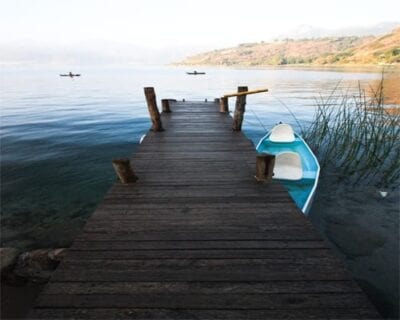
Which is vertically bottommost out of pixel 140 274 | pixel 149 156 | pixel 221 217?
pixel 149 156

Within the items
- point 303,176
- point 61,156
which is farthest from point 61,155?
point 303,176

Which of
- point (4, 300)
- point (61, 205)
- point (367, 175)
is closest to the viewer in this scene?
point (4, 300)

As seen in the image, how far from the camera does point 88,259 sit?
359 centimetres

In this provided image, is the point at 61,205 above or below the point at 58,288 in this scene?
below

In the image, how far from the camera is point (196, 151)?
8.06 metres

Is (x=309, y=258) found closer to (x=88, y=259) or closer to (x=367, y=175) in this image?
(x=88, y=259)

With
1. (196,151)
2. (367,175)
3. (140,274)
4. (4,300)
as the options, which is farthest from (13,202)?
(367,175)

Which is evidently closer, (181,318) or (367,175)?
(181,318)

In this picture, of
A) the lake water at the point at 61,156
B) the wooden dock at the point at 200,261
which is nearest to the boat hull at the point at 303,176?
the wooden dock at the point at 200,261

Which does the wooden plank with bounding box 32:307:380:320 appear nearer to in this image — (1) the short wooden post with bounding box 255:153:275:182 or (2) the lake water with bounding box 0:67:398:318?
(1) the short wooden post with bounding box 255:153:275:182

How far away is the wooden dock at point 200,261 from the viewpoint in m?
2.88

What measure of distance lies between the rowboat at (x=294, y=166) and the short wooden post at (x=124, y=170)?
3891mm

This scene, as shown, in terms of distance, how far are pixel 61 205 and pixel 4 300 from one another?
4.13 metres

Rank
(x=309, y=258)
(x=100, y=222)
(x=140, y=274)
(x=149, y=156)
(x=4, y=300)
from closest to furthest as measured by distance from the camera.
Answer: (x=140, y=274) → (x=309, y=258) → (x=100, y=222) → (x=4, y=300) → (x=149, y=156)
